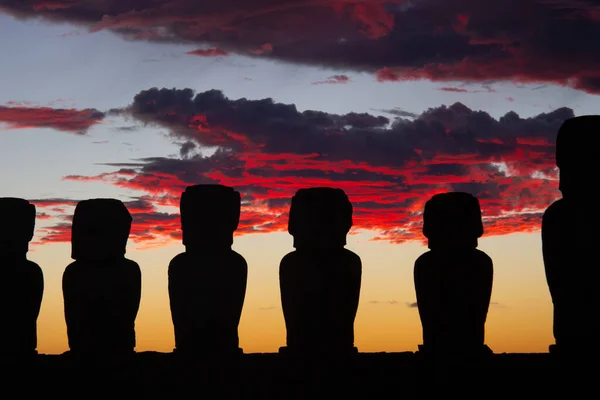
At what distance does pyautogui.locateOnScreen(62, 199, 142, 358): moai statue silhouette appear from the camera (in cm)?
1162

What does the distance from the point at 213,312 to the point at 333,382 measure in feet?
5.39

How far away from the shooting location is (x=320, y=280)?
11320mm

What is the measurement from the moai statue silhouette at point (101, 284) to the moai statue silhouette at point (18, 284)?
20.6 inches

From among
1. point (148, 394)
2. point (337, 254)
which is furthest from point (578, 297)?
point (148, 394)

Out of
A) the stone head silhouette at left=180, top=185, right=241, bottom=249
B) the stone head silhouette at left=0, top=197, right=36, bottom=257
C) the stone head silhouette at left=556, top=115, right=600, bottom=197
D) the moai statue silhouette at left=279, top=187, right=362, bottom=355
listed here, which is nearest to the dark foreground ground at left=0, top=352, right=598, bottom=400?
the moai statue silhouette at left=279, top=187, right=362, bottom=355

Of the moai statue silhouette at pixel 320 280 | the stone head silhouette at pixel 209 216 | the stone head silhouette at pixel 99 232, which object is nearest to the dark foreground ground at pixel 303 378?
the moai statue silhouette at pixel 320 280

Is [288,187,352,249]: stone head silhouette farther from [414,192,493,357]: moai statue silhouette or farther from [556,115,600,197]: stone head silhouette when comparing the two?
[556,115,600,197]: stone head silhouette

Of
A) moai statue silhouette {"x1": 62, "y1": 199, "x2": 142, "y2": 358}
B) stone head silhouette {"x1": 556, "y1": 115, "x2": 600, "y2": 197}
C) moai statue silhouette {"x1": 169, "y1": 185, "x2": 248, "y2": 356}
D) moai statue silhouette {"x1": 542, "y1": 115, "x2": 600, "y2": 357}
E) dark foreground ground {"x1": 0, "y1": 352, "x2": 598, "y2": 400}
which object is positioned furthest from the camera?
moai statue silhouette {"x1": 62, "y1": 199, "x2": 142, "y2": 358}

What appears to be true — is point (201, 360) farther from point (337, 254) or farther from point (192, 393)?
point (337, 254)

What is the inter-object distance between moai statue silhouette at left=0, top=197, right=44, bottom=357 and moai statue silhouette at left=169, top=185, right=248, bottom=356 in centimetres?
182

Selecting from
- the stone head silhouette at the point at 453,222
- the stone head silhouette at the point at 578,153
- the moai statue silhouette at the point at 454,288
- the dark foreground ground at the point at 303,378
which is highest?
the stone head silhouette at the point at 578,153

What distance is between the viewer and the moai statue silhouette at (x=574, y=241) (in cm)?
1037

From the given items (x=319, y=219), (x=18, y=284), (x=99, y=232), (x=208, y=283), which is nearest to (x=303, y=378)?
(x=208, y=283)

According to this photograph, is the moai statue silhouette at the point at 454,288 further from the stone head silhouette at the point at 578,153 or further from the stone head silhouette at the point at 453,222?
the stone head silhouette at the point at 578,153
